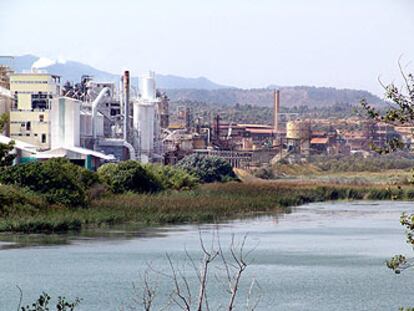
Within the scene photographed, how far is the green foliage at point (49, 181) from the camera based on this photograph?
128 ft

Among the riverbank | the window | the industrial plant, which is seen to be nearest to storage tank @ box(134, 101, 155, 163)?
the industrial plant

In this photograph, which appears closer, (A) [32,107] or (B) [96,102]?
(A) [32,107]

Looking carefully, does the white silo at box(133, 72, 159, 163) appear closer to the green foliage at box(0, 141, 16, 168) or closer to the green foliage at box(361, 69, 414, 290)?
the green foliage at box(0, 141, 16, 168)

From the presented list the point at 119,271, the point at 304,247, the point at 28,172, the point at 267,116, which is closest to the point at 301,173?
the point at 28,172

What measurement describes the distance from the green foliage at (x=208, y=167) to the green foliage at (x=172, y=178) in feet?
23.2

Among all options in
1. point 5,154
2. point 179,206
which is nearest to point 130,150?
point 179,206

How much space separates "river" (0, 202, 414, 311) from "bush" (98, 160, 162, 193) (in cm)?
893

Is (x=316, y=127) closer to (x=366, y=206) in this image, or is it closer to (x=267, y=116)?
(x=267, y=116)

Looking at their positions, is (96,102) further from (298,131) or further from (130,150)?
(298,131)

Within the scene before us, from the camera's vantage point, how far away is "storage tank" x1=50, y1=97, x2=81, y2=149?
56969mm

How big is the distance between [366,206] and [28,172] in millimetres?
17535

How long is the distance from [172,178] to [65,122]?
20.6ft

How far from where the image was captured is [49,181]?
39500mm

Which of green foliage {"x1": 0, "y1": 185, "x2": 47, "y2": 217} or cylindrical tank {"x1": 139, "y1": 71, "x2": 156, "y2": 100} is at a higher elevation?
cylindrical tank {"x1": 139, "y1": 71, "x2": 156, "y2": 100}
